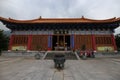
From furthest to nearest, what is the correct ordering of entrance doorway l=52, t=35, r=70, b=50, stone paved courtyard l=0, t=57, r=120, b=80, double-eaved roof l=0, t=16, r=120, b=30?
1. entrance doorway l=52, t=35, r=70, b=50
2. double-eaved roof l=0, t=16, r=120, b=30
3. stone paved courtyard l=0, t=57, r=120, b=80

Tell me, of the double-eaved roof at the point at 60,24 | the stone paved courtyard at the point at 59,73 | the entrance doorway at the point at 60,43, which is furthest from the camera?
the entrance doorway at the point at 60,43

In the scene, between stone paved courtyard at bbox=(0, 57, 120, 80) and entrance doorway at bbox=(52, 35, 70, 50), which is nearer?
stone paved courtyard at bbox=(0, 57, 120, 80)

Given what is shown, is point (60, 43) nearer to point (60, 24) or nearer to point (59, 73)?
point (60, 24)

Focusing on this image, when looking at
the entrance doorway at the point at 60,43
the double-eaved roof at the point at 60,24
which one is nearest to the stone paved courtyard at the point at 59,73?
the double-eaved roof at the point at 60,24

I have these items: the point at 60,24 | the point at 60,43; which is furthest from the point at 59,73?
the point at 60,43

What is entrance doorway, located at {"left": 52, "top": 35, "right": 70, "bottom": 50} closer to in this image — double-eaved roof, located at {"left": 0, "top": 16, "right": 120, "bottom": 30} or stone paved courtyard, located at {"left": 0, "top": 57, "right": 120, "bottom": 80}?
double-eaved roof, located at {"left": 0, "top": 16, "right": 120, "bottom": 30}

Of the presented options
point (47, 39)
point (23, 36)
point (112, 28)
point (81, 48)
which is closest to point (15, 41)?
point (23, 36)

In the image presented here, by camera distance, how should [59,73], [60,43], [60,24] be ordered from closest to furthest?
[59,73]
[60,24]
[60,43]

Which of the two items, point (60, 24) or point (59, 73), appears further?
point (60, 24)

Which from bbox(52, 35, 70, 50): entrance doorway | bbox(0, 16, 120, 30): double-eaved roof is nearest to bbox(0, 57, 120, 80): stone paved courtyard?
bbox(0, 16, 120, 30): double-eaved roof

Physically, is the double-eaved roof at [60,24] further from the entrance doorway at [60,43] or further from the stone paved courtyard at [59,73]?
the stone paved courtyard at [59,73]

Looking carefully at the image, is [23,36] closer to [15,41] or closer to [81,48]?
[15,41]

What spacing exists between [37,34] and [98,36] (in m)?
9.83

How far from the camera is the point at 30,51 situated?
2362 centimetres
